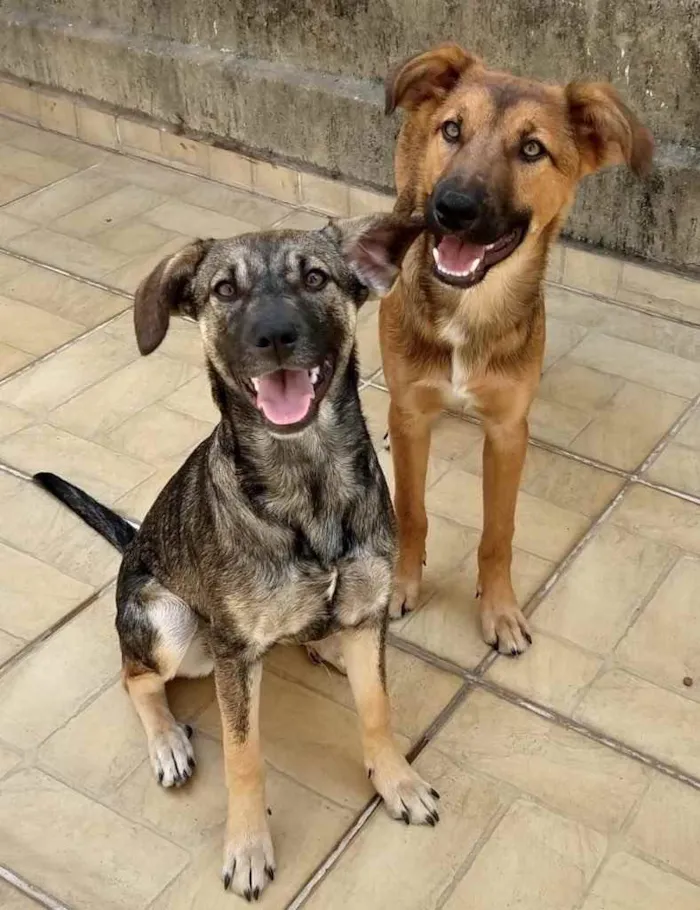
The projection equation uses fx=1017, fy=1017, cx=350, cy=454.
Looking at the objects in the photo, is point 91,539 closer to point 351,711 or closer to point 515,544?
point 351,711

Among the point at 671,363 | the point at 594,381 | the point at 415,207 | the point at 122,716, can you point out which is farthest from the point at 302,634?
the point at 671,363

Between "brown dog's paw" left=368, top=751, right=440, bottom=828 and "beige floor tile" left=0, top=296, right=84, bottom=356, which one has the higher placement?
"beige floor tile" left=0, top=296, right=84, bottom=356

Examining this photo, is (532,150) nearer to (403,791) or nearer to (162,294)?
(162,294)

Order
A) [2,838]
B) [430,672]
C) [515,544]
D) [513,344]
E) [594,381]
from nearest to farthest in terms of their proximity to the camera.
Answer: [2,838], [513,344], [430,672], [515,544], [594,381]

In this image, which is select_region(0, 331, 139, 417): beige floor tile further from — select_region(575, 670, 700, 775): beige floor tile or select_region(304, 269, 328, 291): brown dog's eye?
select_region(575, 670, 700, 775): beige floor tile

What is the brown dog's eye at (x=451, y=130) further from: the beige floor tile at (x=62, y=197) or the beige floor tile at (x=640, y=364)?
the beige floor tile at (x=62, y=197)

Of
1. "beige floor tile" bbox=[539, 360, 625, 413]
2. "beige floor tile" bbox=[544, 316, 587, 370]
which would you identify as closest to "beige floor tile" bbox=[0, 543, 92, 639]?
"beige floor tile" bbox=[539, 360, 625, 413]

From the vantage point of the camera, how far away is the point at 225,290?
2010mm

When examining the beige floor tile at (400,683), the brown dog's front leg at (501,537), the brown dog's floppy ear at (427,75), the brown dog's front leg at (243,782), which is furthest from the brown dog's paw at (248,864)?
the brown dog's floppy ear at (427,75)

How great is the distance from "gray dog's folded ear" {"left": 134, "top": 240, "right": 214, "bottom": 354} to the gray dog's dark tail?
91 centimetres

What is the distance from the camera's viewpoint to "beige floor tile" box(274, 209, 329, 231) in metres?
4.72

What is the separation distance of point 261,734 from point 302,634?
0.55 meters

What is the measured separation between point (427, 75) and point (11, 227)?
9.15 feet

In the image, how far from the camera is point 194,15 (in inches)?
195
